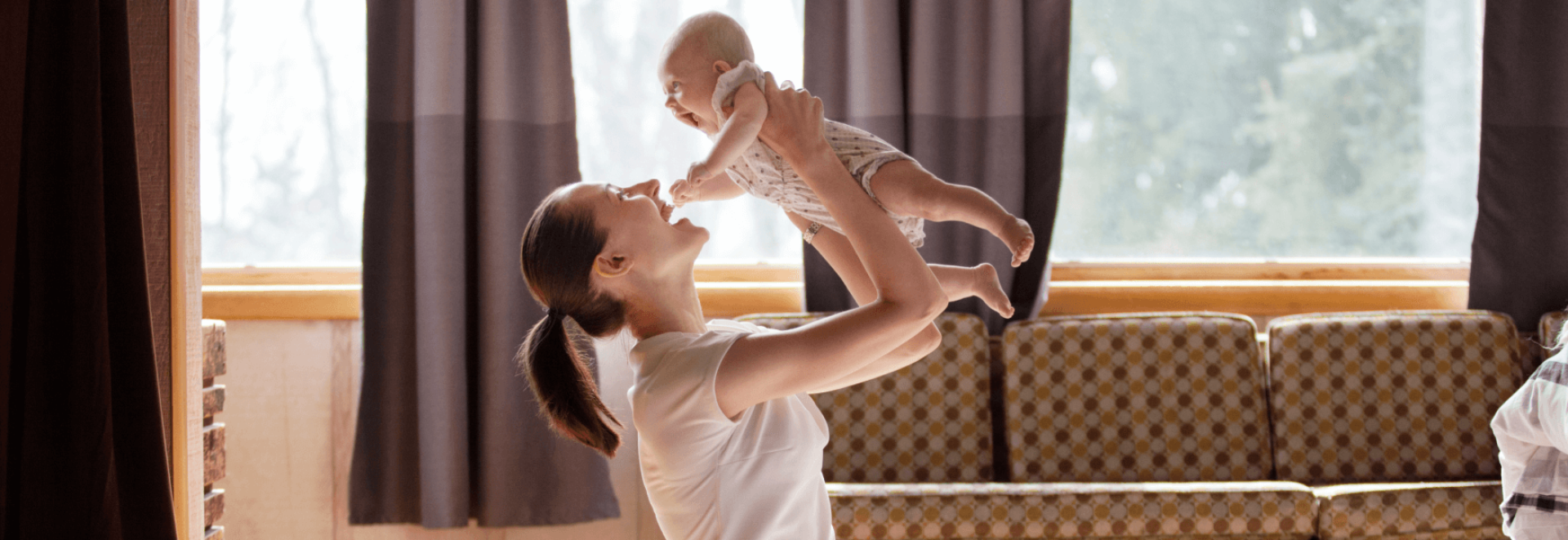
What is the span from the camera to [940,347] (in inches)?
103

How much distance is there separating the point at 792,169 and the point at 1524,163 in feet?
9.16

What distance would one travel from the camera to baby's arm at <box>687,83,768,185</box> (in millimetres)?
1018

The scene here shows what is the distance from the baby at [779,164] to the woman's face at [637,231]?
0.04m

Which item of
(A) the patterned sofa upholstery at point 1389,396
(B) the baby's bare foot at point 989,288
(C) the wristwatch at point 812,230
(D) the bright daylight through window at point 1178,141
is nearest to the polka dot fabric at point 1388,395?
(A) the patterned sofa upholstery at point 1389,396

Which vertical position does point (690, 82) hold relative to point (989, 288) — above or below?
above

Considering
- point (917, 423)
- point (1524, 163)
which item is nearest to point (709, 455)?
point (917, 423)

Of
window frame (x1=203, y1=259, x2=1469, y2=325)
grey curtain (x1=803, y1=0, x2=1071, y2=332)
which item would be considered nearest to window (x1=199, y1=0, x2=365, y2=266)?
window frame (x1=203, y1=259, x2=1469, y2=325)

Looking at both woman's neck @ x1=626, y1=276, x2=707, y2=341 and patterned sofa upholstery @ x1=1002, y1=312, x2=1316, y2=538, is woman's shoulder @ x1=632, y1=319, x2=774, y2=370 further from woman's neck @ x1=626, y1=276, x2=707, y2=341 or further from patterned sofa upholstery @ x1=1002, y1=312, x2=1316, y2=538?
patterned sofa upholstery @ x1=1002, y1=312, x2=1316, y2=538

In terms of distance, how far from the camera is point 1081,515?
2.19 meters

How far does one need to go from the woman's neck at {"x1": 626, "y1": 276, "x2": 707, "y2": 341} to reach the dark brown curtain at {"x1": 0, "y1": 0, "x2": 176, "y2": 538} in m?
0.53

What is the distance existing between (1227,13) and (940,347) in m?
1.50

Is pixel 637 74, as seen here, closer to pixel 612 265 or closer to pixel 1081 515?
pixel 1081 515

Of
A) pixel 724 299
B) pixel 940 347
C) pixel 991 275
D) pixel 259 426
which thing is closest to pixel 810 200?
pixel 991 275

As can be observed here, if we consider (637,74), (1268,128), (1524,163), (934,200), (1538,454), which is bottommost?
(1538,454)
